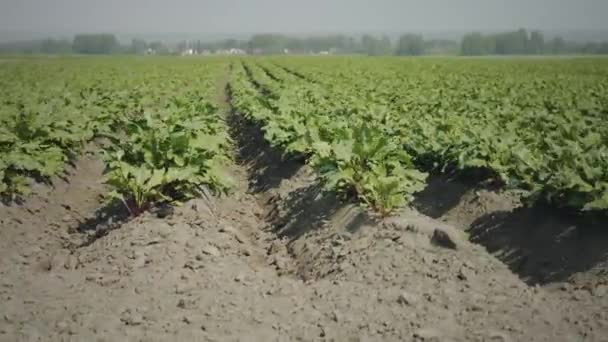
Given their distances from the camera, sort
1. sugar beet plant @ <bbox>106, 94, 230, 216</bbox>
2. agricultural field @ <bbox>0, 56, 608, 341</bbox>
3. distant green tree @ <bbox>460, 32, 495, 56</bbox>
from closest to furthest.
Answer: agricultural field @ <bbox>0, 56, 608, 341</bbox> < sugar beet plant @ <bbox>106, 94, 230, 216</bbox> < distant green tree @ <bbox>460, 32, 495, 56</bbox>

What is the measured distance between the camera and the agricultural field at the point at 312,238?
14.6 ft

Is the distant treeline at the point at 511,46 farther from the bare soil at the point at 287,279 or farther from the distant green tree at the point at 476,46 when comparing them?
the bare soil at the point at 287,279

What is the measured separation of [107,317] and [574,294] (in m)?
3.40

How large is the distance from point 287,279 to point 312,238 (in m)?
1.34

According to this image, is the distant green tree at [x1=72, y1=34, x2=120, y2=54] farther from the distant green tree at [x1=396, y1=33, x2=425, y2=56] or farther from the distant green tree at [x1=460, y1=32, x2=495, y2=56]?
the distant green tree at [x1=460, y1=32, x2=495, y2=56]

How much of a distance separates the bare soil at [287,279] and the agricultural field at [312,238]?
18mm

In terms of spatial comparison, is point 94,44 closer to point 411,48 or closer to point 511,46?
point 411,48

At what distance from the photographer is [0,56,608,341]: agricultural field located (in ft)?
14.6

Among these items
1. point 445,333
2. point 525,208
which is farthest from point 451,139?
point 445,333

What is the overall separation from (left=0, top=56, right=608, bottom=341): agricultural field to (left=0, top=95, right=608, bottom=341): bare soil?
2 centimetres

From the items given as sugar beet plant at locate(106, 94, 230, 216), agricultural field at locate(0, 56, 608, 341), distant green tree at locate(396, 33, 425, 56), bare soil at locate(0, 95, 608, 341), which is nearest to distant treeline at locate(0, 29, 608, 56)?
distant green tree at locate(396, 33, 425, 56)

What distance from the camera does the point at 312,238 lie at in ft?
22.0

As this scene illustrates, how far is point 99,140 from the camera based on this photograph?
12.5 meters

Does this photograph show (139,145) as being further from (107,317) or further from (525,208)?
(525,208)
